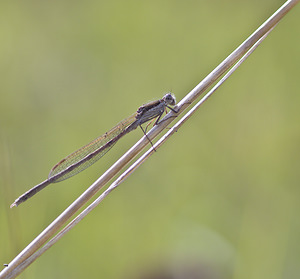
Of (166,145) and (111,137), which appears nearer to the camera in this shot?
(111,137)

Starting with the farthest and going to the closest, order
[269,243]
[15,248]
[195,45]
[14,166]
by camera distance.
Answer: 1. [195,45]
2. [14,166]
3. [269,243]
4. [15,248]

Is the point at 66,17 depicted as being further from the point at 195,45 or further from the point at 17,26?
the point at 195,45

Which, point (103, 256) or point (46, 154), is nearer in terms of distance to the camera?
point (103, 256)

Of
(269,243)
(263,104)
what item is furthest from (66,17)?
(269,243)

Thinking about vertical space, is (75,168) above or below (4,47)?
below

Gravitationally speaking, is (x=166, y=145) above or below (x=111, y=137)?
below

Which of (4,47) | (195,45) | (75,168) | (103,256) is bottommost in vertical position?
(103,256)

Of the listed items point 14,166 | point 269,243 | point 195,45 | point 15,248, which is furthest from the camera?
point 195,45
